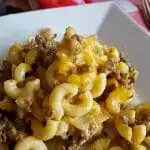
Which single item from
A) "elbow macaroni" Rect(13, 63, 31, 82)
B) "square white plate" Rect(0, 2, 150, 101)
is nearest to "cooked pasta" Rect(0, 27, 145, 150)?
"elbow macaroni" Rect(13, 63, 31, 82)

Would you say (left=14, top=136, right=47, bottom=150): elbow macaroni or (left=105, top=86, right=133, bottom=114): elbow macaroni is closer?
(left=14, top=136, right=47, bottom=150): elbow macaroni

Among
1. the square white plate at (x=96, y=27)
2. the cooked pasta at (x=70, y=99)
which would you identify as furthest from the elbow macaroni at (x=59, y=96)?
the square white plate at (x=96, y=27)

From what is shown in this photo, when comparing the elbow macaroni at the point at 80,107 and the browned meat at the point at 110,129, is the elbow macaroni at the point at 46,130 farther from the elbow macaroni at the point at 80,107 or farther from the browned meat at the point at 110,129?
the browned meat at the point at 110,129

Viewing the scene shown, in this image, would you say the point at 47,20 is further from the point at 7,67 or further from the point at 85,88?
the point at 85,88

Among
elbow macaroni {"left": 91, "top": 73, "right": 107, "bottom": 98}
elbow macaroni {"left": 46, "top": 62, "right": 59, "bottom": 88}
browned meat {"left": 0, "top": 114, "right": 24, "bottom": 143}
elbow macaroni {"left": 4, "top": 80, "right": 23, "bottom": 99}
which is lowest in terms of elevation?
browned meat {"left": 0, "top": 114, "right": 24, "bottom": 143}

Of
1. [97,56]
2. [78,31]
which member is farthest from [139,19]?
[97,56]

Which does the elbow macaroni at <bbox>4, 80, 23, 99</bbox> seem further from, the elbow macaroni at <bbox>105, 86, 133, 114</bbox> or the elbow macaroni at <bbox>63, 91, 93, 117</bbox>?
the elbow macaroni at <bbox>105, 86, 133, 114</bbox>

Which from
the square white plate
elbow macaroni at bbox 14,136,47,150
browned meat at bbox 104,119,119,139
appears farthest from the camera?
the square white plate

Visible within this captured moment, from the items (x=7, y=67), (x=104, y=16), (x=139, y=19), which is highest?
(x=7, y=67)

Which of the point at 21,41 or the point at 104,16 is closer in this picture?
the point at 21,41

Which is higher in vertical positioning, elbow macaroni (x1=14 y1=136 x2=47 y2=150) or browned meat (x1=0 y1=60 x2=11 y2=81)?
browned meat (x1=0 y1=60 x2=11 y2=81)
